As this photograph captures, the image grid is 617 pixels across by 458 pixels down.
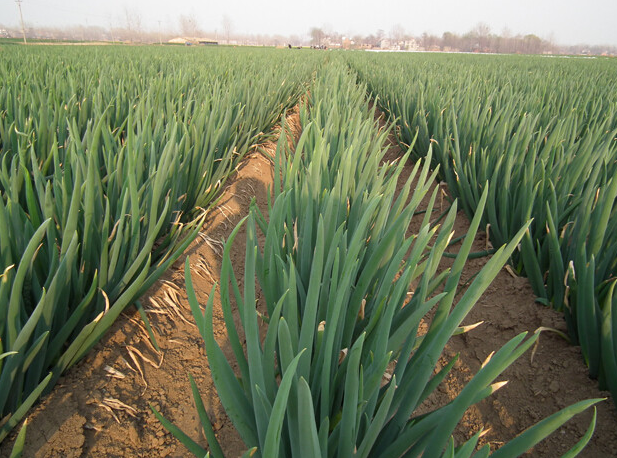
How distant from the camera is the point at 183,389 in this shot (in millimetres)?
1173

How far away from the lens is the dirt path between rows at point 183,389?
37.7 inches

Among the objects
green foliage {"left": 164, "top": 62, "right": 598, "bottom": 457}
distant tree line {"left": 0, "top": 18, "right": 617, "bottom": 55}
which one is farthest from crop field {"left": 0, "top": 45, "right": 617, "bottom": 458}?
distant tree line {"left": 0, "top": 18, "right": 617, "bottom": 55}

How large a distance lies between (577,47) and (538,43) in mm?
39839

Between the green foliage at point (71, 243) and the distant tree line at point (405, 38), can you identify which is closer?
the green foliage at point (71, 243)

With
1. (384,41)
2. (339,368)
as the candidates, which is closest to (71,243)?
(339,368)

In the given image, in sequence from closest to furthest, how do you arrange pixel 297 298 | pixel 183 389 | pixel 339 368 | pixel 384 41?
pixel 339 368 < pixel 297 298 < pixel 183 389 < pixel 384 41

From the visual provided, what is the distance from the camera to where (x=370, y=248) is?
1.17 m

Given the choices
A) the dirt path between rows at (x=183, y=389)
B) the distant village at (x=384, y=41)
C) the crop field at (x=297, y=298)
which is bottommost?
the dirt path between rows at (x=183, y=389)

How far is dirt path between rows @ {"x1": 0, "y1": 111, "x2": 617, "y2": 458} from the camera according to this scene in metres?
0.96

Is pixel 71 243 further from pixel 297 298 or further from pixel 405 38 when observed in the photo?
pixel 405 38

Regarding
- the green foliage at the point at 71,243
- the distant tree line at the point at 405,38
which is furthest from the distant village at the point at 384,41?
the green foliage at the point at 71,243

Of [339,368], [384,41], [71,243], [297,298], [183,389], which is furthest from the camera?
[384,41]

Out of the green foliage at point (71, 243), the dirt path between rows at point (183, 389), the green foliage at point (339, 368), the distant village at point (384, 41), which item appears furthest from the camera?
the distant village at point (384, 41)

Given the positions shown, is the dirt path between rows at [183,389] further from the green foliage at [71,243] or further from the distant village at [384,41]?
the distant village at [384,41]
